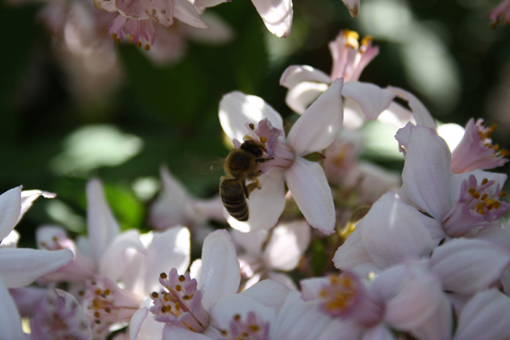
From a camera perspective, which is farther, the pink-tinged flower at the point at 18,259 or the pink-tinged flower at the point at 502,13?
the pink-tinged flower at the point at 502,13

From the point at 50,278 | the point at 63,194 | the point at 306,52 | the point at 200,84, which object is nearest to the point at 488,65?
the point at 306,52

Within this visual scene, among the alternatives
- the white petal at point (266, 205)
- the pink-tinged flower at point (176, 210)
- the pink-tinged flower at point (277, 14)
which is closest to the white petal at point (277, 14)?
the pink-tinged flower at point (277, 14)

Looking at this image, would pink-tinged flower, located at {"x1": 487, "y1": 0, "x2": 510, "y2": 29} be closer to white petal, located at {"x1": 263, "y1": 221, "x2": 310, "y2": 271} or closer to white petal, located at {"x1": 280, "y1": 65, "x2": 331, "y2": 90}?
white petal, located at {"x1": 280, "y1": 65, "x2": 331, "y2": 90}

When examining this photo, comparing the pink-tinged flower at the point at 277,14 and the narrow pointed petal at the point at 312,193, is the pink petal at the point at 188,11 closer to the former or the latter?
the pink-tinged flower at the point at 277,14

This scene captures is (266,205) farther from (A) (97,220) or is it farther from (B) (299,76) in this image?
(A) (97,220)

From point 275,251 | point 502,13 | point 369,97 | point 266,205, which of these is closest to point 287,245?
point 275,251

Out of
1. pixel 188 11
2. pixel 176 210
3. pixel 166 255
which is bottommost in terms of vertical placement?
pixel 176 210

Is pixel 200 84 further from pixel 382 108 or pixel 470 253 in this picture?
pixel 470 253
